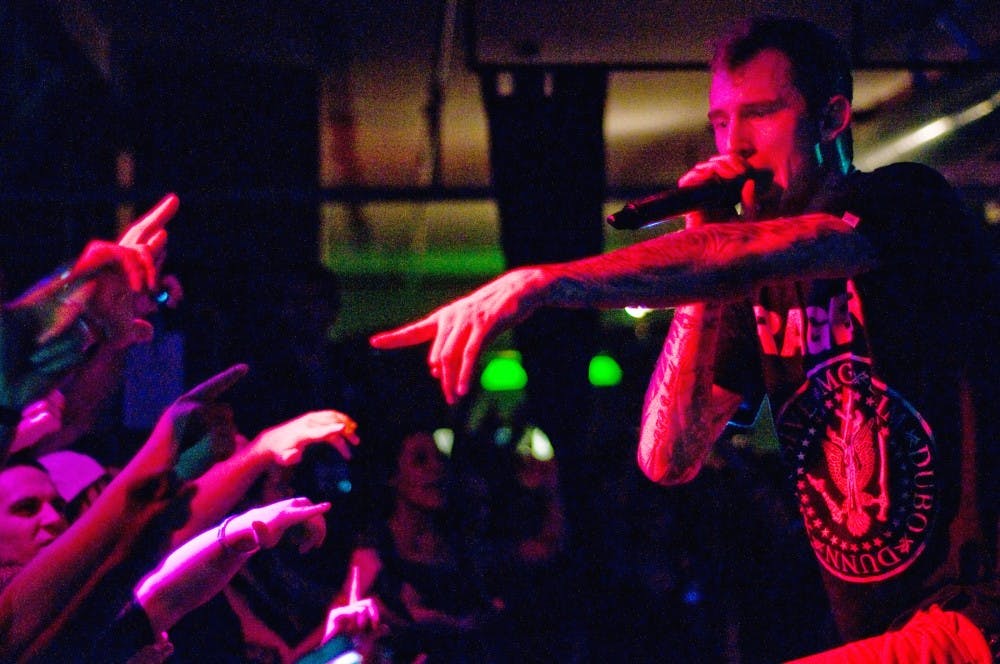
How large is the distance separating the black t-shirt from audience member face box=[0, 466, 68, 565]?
5.69ft

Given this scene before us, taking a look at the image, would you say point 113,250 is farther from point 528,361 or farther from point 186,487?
point 528,361

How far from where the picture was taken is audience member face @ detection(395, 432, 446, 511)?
3.92 metres

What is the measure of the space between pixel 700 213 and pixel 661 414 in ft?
1.36

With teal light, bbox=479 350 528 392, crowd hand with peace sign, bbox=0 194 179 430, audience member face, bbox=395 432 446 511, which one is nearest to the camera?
crowd hand with peace sign, bbox=0 194 179 430

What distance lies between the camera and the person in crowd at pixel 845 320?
124 cm

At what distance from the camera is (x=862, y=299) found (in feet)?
4.55

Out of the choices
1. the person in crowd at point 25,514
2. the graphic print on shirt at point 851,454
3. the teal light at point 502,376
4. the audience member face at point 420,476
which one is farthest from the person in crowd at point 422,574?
the teal light at point 502,376

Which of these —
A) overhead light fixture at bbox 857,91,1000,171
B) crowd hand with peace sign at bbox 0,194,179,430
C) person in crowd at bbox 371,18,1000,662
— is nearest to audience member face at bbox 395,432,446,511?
crowd hand with peace sign at bbox 0,194,179,430

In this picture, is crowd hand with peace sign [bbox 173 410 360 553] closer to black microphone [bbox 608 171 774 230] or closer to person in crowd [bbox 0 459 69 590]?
person in crowd [bbox 0 459 69 590]

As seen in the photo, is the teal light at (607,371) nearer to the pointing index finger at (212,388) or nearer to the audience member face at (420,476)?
the audience member face at (420,476)

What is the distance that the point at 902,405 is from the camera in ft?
4.44

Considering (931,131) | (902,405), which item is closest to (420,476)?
(902,405)

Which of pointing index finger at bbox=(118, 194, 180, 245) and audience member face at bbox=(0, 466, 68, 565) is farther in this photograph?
audience member face at bbox=(0, 466, 68, 565)

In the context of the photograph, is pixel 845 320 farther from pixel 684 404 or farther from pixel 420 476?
pixel 420 476
